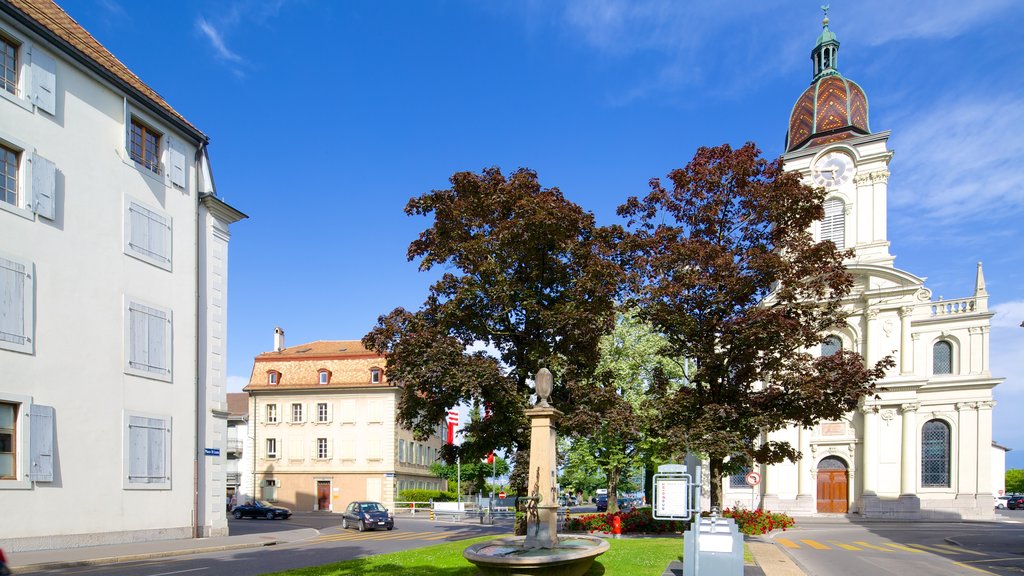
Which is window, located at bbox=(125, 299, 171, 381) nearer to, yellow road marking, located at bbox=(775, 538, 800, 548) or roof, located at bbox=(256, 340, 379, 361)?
yellow road marking, located at bbox=(775, 538, 800, 548)

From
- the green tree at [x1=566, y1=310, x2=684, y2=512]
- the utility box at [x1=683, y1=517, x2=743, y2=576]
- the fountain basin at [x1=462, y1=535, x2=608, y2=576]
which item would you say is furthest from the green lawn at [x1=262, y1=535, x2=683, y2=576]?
the green tree at [x1=566, y1=310, x2=684, y2=512]

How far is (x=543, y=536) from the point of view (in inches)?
500

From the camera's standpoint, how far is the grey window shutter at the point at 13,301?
16.0 m

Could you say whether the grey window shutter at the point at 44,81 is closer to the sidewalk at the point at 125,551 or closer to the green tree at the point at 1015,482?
the sidewalk at the point at 125,551

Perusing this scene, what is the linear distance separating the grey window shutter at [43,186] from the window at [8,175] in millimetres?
381

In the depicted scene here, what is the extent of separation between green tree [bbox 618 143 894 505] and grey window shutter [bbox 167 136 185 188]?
46.7 ft

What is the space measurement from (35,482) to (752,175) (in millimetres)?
19728

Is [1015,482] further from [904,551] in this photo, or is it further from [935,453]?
[904,551]

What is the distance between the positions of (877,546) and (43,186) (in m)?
25.4

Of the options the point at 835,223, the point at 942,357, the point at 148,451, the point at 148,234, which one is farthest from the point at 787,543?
the point at 835,223

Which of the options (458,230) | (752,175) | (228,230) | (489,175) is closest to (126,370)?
(228,230)

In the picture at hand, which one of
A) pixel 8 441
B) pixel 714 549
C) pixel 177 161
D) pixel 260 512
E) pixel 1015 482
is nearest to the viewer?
pixel 714 549

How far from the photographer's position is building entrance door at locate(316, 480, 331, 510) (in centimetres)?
4925

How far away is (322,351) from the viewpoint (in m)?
55.0
